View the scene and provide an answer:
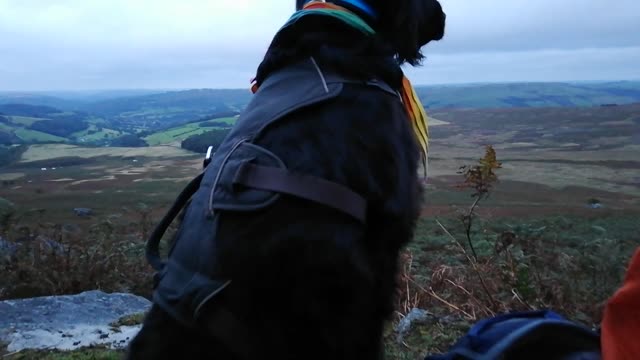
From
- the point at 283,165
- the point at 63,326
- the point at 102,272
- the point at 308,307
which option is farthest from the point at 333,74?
the point at 102,272

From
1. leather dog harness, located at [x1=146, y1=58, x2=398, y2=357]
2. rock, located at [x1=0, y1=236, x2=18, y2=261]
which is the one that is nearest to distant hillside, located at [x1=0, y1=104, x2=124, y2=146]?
rock, located at [x1=0, y1=236, x2=18, y2=261]

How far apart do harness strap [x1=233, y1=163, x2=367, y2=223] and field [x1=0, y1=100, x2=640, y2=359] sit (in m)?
1.19

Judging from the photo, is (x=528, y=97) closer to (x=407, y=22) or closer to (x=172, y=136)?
(x=172, y=136)

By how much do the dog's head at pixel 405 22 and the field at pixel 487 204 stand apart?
0.83 m

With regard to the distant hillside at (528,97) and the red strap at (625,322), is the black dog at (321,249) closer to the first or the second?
the red strap at (625,322)

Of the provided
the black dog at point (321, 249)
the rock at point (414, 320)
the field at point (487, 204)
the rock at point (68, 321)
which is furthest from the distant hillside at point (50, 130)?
the black dog at point (321, 249)

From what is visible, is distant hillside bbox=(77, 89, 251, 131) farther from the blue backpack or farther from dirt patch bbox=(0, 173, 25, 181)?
the blue backpack

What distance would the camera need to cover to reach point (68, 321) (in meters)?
4.70

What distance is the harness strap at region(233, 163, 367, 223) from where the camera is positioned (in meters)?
1.57

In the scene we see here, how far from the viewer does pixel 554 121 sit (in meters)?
55.7

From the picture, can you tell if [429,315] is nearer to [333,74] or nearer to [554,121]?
[333,74]

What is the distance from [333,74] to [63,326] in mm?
3761

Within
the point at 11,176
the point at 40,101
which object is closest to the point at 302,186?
the point at 11,176

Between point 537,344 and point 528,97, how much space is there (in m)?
102
